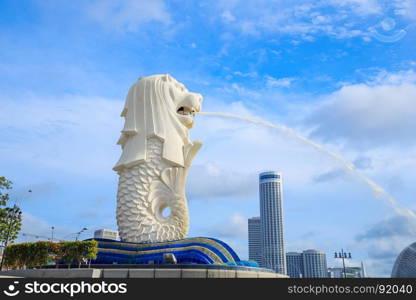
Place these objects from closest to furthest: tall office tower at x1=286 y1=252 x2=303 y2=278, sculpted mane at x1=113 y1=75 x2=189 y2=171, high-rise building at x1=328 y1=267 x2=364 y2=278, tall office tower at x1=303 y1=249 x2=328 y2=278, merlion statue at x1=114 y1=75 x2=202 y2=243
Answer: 1. merlion statue at x1=114 y1=75 x2=202 y2=243
2. sculpted mane at x1=113 y1=75 x2=189 y2=171
3. high-rise building at x1=328 y1=267 x2=364 y2=278
4. tall office tower at x1=303 y1=249 x2=328 y2=278
5. tall office tower at x1=286 y1=252 x2=303 y2=278

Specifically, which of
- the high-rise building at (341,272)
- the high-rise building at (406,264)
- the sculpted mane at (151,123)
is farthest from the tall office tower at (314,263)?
the sculpted mane at (151,123)

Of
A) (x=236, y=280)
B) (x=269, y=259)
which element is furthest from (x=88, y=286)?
(x=269, y=259)

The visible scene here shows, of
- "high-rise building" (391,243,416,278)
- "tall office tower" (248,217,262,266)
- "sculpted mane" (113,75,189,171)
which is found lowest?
"high-rise building" (391,243,416,278)

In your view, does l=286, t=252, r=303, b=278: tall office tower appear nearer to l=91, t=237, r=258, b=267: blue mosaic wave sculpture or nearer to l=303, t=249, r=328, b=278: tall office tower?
l=303, t=249, r=328, b=278: tall office tower

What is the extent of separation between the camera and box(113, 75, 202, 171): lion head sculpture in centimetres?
3872

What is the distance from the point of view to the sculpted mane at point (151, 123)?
38.6 m

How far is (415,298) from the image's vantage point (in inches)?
589

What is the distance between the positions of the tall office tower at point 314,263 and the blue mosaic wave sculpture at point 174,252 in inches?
2630

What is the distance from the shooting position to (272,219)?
14388 centimetres

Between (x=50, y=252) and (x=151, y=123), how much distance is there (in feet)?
46.1

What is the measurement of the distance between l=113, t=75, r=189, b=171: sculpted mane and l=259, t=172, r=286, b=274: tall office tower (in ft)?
299

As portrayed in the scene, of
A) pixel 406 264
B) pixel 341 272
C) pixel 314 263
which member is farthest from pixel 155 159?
pixel 314 263

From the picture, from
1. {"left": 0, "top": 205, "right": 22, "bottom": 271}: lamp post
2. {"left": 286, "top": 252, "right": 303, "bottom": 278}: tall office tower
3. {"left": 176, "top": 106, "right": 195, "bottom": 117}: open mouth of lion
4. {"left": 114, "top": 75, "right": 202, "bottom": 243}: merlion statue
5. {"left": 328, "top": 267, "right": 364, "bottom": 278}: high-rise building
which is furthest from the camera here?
{"left": 286, "top": 252, "right": 303, "bottom": 278}: tall office tower

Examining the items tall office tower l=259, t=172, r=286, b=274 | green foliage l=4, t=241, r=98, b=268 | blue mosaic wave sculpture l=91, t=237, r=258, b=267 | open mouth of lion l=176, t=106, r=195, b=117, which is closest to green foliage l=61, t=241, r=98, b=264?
green foliage l=4, t=241, r=98, b=268
